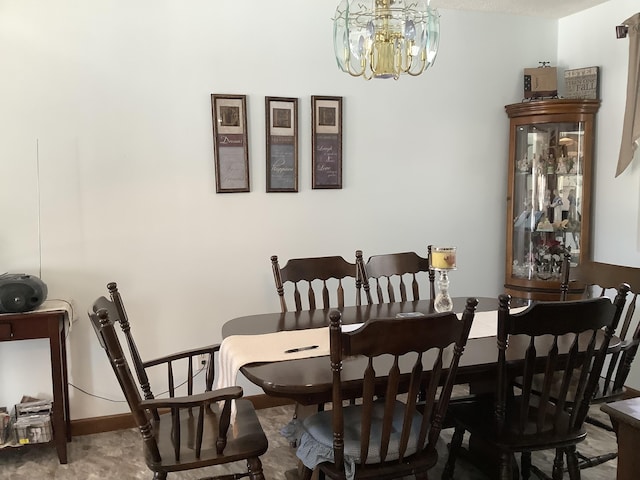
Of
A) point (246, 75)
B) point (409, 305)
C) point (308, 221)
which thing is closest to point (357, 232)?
point (308, 221)

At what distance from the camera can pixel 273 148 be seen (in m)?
3.47

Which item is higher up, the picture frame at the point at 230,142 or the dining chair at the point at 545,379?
the picture frame at the point at 230,142

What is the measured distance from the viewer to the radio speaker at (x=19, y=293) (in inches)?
108

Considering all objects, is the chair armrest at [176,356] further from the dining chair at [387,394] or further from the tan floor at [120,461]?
the tan floor at [120,461]

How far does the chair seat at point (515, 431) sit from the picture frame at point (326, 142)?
5.62 ft

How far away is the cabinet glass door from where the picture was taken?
382 cm

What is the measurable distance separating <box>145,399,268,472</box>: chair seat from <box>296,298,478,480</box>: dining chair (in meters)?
0.18

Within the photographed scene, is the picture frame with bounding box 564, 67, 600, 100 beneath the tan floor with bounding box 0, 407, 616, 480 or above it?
above

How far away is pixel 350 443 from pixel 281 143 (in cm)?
199

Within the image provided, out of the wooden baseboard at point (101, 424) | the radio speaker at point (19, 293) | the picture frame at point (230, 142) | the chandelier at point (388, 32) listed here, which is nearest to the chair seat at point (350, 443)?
the wooden baseboard at point (101, 424)

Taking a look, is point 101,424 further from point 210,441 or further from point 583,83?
point 583,83

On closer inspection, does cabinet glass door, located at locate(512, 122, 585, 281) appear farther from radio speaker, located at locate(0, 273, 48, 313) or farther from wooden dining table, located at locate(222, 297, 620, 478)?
radio speaker, located at locate(0, 273, 48, 313)

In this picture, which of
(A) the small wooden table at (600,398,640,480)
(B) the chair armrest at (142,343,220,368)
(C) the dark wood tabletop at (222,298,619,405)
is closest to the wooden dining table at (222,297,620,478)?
(C) the dark wood tabletop at (222,298,619,405)

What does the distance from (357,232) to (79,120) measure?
5.76 feet
